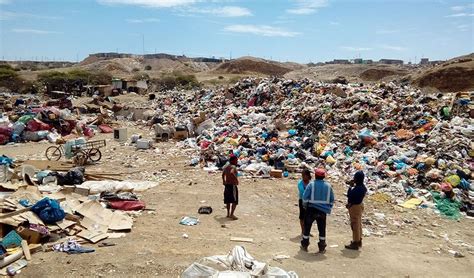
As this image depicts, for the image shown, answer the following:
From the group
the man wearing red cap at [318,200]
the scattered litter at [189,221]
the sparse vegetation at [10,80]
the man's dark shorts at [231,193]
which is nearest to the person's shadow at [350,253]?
the man wearing red cap at [318,200]

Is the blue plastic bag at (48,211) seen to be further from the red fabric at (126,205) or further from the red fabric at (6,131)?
the red fabric at (6,131)

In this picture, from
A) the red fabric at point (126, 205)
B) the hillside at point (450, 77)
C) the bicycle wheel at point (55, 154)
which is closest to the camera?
the red fabric at point (126, 205)

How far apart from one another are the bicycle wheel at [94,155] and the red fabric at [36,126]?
5.42 m

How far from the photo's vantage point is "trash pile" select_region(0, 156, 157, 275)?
584 centimetres

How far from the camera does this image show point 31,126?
56.2ft

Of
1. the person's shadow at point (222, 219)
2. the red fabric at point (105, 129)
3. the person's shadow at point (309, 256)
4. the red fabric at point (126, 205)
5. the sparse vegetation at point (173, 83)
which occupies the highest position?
the sparse vegetation at point (173, 83)

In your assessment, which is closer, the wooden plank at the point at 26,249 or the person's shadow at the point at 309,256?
the wooden plank at the point at 26,249

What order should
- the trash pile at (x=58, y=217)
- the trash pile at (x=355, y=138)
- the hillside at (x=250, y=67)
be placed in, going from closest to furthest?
the trash pile at (x=58, y=217)
the trash pile at (x=355, y=138)
the hillside at (x=250, y=67)

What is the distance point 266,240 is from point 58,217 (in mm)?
3273

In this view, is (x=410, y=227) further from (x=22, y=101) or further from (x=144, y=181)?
(x=22, y=101)

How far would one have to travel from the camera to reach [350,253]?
20.7 feet

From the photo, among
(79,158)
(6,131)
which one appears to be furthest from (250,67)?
(79,158)

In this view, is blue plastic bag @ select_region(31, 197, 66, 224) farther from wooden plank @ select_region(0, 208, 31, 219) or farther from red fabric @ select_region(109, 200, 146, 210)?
red fabric @ select_region(109, 200, 146, 210)

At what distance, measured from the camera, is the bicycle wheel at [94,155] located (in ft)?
42.1
